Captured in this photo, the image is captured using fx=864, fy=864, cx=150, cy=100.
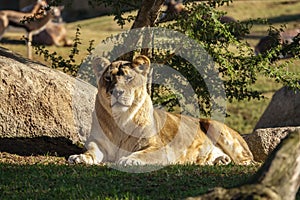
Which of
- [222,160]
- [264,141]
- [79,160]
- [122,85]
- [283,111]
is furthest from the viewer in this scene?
[283,111]

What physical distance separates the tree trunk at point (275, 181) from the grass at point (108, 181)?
4.56 ft

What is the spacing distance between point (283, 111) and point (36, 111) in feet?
21.2

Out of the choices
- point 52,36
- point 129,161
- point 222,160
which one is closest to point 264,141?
point 222,160

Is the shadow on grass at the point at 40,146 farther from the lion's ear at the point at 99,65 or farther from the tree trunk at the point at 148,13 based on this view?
the tree trunk at the point at 148,13

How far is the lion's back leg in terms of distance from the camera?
40.8 ft

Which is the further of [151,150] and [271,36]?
[271,36]

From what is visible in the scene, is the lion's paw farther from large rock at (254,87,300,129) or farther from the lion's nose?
large rock at (254,87,300,129)

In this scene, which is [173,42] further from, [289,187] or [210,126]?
[289,187]

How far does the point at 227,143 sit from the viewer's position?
12.5 m

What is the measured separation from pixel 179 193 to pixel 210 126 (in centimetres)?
422

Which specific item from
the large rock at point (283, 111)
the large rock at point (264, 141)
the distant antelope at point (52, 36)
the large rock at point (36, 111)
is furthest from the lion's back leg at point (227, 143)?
the distant antelope at point (52, 36)

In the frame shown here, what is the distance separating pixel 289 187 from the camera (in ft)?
21.8

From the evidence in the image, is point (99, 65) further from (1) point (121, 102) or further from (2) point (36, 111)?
(2) point (36, 111)

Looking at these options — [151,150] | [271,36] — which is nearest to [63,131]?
[151,150]
